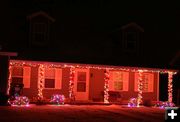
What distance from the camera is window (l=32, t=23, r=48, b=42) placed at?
2626 cm

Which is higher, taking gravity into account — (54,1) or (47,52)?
(54,1)

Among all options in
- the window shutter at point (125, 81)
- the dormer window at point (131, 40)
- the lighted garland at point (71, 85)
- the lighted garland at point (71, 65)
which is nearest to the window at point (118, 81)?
the window shutter at point (125, 81)

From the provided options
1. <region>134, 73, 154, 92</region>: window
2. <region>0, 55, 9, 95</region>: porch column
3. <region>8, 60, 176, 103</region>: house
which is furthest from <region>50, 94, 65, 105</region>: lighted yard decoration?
<region>134, 73, 154, 92</region>: window

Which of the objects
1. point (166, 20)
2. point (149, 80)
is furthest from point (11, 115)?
point (166, 20)

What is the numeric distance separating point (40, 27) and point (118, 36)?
222 inches

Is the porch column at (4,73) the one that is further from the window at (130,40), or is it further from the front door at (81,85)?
the window at (130,40)

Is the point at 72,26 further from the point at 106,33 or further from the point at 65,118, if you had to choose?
the point at 65,118

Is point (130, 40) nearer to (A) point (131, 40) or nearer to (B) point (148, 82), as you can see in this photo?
(A) point (131, 40)

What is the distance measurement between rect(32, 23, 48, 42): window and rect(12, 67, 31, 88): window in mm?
2029

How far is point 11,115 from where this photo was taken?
1822 cm

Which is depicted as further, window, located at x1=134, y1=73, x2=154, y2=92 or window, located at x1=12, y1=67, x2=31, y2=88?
window, located at x1=134, y1=73, x2=154, y2=92

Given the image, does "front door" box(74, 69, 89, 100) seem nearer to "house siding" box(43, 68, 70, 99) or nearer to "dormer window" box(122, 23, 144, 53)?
"house siding" box(43, 68, 70, 99)

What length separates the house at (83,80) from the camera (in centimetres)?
2631

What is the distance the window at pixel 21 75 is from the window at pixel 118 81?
6.04 m
